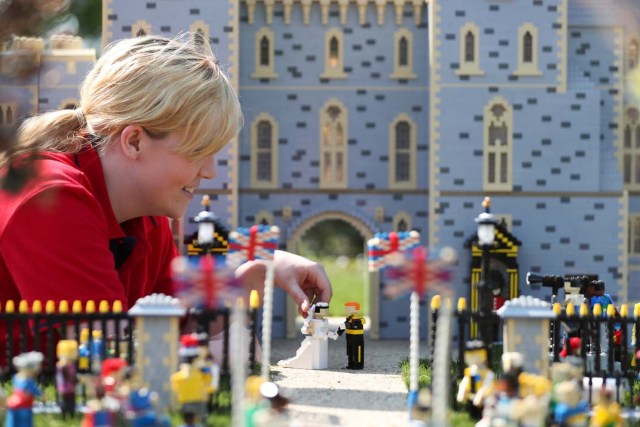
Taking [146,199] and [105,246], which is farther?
[146,199]

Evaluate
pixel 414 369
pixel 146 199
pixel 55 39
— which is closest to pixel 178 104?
pixel 146 199

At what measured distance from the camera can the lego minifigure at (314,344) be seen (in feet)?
44.0

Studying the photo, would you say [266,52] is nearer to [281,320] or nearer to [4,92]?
[281,320]

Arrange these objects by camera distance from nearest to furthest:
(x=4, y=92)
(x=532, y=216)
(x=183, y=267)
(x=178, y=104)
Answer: (x=4, y=92) < (x=183, y=267) < (x=178, y=104) < (x=532, y=216)

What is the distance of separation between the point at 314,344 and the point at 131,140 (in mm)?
6567

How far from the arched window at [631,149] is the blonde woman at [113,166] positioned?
1516 centimetres

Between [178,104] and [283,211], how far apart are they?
13.6 metres

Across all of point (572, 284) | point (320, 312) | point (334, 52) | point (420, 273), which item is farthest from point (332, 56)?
point (420, 273)

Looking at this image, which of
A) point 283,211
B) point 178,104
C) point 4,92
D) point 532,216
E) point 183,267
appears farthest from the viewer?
point 283,211

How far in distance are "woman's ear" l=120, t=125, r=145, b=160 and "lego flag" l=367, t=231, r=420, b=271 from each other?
1.82 meters

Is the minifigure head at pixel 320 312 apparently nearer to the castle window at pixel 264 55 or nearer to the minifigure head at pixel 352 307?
the minifigure head at pixel 352 307

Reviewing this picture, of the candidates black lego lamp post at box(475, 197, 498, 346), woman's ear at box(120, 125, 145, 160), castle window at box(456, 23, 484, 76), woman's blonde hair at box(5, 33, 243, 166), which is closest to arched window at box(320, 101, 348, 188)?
castle window at box(456, 23, 484, 76)

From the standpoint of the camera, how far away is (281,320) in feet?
67.8

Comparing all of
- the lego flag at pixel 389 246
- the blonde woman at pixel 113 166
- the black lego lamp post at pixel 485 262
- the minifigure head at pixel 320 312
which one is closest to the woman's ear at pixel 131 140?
the blonde woman at pixel 113 166
